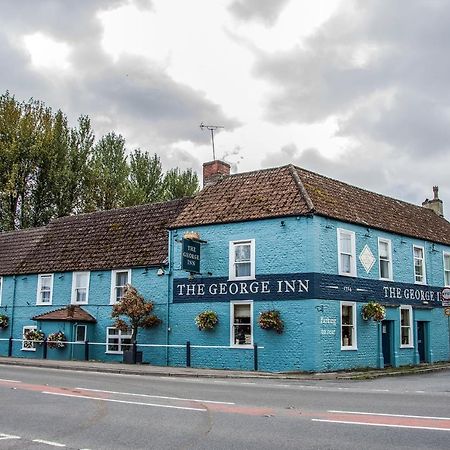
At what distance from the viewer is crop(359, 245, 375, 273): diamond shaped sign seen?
2645 cm

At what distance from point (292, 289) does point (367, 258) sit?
4.54 metres

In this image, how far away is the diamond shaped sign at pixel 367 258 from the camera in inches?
1041

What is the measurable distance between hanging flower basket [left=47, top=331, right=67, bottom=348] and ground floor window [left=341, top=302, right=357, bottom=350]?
13.0 meters

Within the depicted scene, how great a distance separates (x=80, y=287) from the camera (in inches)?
1227

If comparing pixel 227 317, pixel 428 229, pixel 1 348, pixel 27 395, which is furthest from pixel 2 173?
pixel 27 395

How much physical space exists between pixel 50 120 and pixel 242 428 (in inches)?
1682

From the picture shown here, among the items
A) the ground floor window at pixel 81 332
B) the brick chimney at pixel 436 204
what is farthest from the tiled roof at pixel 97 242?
the brick chimney at pixel 436 204

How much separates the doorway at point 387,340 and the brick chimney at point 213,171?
1009 centimetres

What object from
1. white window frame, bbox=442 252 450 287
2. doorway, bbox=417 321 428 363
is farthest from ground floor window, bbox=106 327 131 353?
white window frame, bbox=442 252 450 287

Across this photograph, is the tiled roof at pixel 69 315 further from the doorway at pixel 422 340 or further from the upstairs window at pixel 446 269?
the upstairs window at pixel 446 269

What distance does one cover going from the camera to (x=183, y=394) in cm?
1551

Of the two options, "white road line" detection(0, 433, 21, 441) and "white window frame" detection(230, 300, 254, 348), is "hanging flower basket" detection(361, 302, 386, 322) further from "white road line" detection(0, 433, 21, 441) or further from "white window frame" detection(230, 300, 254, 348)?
"white road line" detection(0, 433, 21, 441)

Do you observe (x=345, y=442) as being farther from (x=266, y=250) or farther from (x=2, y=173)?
Answer: (x=2, y=173)

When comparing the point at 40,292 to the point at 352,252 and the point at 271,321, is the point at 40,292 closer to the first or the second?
the point at 271,321
